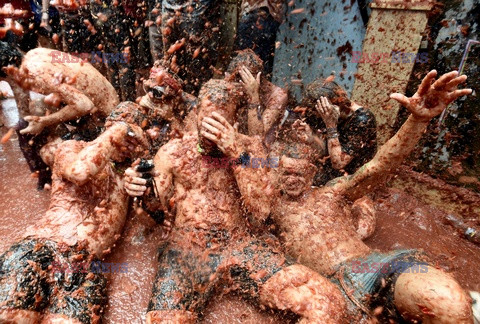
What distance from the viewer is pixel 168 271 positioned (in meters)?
2.46

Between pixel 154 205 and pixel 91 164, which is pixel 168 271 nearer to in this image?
pixel 154 205

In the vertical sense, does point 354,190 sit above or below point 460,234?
above

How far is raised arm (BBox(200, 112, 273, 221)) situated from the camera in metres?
2.44

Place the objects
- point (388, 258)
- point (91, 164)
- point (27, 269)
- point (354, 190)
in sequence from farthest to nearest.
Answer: point (354, 190), point (91, 164), point (388, 258), point (27, 269)

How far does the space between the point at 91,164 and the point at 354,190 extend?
2410 mm

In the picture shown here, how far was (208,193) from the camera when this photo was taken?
2723 millimetres

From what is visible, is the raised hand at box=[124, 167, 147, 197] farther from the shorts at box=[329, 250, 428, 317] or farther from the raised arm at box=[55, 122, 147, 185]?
the shorts at box=[329, 250, 428, 317]

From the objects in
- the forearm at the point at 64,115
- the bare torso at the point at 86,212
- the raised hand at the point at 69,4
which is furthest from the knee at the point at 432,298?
the raised hand at the point at 69,4

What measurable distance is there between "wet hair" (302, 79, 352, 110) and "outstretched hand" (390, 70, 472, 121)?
1.44m

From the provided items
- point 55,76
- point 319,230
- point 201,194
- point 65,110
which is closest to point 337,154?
point 319,230

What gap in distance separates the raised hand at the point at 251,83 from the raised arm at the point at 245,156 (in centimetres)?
149

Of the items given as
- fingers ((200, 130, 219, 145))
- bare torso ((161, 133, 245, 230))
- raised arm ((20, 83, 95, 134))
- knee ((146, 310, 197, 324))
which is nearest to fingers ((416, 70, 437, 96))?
fingers ((200, 130, 219, 145))

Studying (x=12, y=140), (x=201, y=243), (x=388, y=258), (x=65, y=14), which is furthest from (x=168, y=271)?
(x=65, y=14)

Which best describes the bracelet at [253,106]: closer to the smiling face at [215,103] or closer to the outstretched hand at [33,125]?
the smiling face at [215,103]
